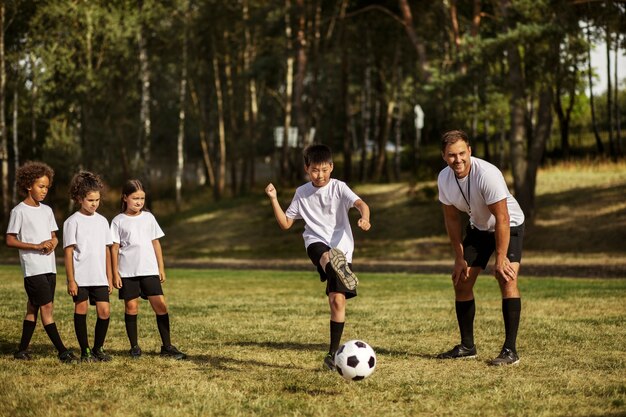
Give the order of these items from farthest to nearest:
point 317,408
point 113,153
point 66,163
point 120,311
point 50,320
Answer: point 113,153 < point 66,163 < point 120,311 < point 50,320 < point 317,408

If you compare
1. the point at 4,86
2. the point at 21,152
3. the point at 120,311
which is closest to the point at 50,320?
the point at 120,311

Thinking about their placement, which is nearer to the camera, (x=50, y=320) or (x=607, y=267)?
(x=50, y=320)

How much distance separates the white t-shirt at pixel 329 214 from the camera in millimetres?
8758

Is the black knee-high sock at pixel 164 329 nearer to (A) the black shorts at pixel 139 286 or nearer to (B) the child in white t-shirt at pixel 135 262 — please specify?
(B) the child in white t-shirt at pixel 135 262

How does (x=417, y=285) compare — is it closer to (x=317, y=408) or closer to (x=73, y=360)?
(x=73, y=360)

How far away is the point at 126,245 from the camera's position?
9.30 meters

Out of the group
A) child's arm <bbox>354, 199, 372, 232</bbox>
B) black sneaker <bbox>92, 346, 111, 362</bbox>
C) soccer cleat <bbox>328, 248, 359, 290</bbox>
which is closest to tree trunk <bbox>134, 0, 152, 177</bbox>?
black sneaker <bbox>92, 346, 111, 362</bbox>

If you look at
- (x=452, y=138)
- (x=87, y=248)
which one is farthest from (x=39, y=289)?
(x=452, y=138)

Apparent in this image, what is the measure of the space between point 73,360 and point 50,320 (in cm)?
52

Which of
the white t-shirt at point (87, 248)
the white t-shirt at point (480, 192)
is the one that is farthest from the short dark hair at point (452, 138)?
the white t-shirt at point (87, 248)

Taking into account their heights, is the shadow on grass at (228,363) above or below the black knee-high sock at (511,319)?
below

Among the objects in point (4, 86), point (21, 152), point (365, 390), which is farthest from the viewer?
point (21, 152)

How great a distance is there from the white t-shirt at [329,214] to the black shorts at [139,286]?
164 cm

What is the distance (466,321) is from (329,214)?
1.77 m
